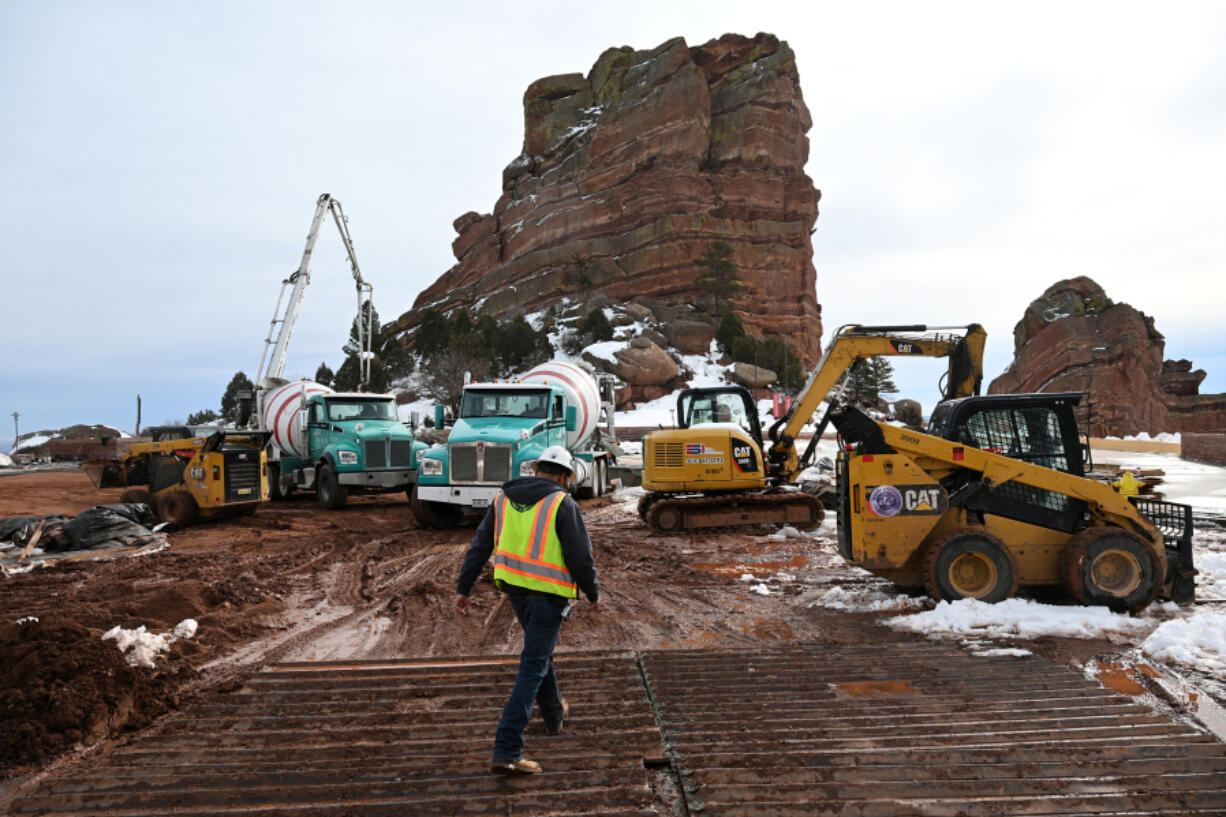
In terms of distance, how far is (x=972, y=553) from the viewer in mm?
7621

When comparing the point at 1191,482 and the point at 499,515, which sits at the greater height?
the point at 499,515

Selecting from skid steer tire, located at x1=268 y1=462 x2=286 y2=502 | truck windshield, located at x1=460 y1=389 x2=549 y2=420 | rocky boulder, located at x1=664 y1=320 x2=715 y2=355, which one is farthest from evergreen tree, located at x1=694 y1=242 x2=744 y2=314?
truck windshield, located at x1=460 y1=389 x2=549 y2=420

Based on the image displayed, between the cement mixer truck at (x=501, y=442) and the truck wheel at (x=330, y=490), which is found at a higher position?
the cement mixer truck at (x=501, y=442)

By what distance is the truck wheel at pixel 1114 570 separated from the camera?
741 centimetres

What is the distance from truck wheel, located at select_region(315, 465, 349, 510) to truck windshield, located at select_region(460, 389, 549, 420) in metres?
4.31

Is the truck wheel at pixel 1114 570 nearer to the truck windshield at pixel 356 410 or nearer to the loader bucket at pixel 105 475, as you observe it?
the truck windshield at pixel 356 410

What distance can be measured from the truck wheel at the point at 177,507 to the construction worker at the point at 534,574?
527 inches

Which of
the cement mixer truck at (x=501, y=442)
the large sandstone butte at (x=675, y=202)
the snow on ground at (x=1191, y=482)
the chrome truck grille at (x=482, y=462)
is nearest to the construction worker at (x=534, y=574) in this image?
the cement mixer truck at (x=501, y=442)

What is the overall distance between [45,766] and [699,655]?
4574 millimetres

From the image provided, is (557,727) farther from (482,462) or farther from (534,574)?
(482,462)

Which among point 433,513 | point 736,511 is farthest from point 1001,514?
point 433,513

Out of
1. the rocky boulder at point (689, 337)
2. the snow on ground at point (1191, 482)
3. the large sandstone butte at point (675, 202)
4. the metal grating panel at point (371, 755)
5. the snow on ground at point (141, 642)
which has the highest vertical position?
the large sandstone butte at point (675, 202)

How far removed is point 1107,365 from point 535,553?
59.1m

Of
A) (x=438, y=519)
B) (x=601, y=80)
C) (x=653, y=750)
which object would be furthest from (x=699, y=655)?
(x=601, y=80)
